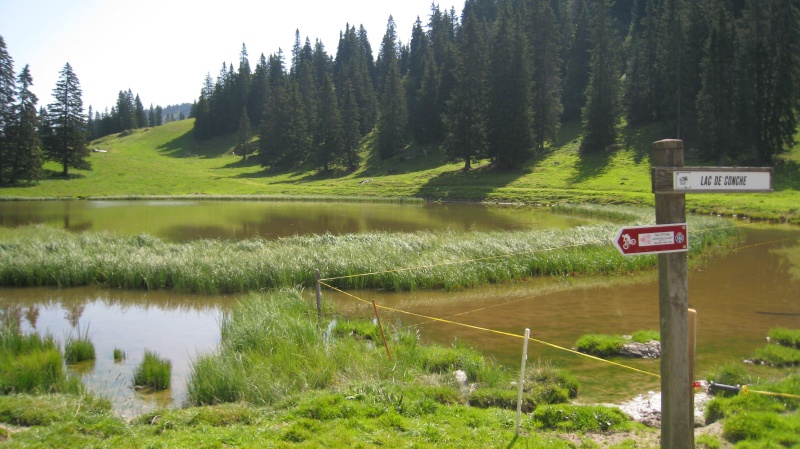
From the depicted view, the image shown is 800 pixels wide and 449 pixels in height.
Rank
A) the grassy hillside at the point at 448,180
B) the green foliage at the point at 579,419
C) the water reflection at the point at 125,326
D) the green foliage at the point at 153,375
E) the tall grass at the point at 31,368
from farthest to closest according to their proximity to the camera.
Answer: the grassy hillside at the point at 448,180
the water reflection at the point at 125,326
the green foliage at the point at 153,375
the tall grass at the point at 31,368
the green foliage at the point at 579,419

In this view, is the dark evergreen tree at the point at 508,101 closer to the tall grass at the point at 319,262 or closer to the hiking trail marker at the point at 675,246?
the tall grass at the point at 319,262

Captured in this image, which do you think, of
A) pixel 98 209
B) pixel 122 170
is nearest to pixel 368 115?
pixel 122 170

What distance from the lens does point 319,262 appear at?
1989 cm

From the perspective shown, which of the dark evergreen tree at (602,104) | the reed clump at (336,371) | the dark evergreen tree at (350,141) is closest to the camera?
the reed clump at (336,371)

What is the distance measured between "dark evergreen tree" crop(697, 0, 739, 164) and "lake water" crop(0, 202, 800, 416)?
94.7 ft

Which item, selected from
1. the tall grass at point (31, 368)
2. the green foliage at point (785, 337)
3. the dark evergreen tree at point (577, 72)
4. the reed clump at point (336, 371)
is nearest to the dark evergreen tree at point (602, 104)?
the dark evergreen tree at point (577, 72)

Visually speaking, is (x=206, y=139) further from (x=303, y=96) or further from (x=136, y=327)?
(x=136, y=327)

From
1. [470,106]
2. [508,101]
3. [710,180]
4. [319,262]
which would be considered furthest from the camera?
[470,106]

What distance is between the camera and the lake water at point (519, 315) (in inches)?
446

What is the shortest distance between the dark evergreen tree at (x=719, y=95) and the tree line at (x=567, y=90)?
0.33ft

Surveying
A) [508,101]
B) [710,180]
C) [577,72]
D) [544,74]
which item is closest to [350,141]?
[508,101]

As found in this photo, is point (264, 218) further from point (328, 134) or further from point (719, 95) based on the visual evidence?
point (328, 134)

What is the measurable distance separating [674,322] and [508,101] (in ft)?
207

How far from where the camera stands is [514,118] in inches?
2586
